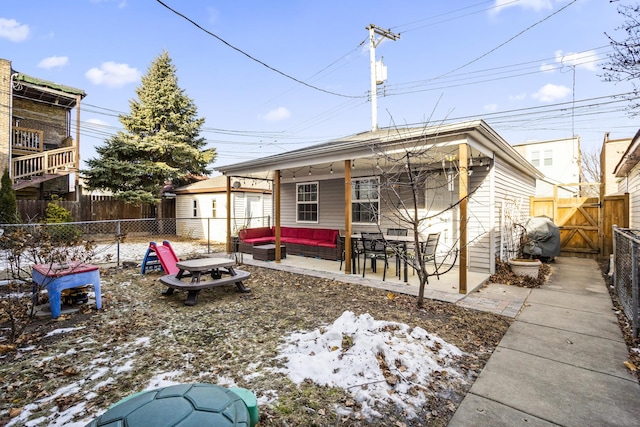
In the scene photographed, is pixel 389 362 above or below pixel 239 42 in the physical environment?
below

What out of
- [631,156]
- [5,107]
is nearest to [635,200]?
[631,156]

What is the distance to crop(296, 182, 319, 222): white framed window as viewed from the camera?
35.8 ft

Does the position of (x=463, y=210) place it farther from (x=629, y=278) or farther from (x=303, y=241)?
(x=303, y=241)

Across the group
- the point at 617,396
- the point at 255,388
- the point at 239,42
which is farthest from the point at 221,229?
the point at 617,396

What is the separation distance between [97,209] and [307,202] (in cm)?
1127

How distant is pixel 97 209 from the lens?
14.8m

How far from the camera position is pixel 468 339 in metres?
3.58

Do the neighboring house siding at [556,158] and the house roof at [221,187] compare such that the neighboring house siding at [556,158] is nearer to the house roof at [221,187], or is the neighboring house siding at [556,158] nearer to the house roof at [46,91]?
the house roof at [221,187]

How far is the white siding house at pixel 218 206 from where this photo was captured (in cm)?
1498

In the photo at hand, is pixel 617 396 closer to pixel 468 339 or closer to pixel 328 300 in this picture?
pixel 468 339

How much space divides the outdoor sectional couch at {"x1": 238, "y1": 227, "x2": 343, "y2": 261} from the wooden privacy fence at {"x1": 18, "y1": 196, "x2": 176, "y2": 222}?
9.13m

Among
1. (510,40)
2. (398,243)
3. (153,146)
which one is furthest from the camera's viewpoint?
(153,146)

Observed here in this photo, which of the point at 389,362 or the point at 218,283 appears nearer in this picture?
the point at 389,362

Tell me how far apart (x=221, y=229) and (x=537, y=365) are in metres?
13.9
